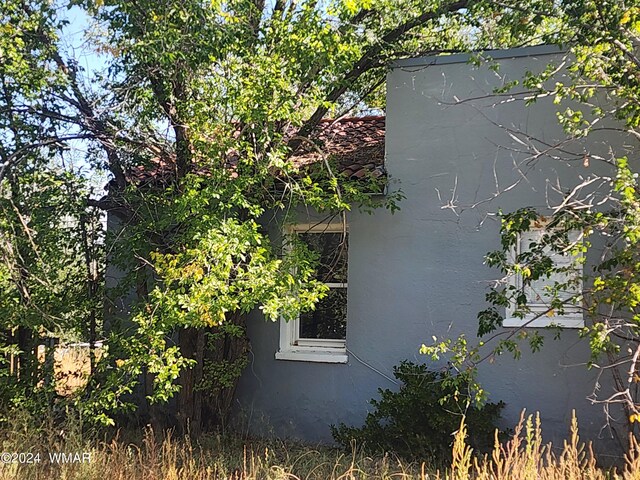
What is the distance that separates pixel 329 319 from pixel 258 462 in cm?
276

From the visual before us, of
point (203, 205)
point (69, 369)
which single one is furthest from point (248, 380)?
point (203, 205)

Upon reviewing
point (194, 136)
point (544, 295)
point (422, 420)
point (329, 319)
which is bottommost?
point (422, 420)

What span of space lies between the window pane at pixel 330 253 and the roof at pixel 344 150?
107 cm

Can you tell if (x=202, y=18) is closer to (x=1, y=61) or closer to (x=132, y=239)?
(x=1, y=61)

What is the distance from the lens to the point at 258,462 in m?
6.83

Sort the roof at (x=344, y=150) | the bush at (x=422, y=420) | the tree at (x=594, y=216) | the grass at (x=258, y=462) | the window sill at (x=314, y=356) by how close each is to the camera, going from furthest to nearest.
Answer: the window sill at (x=314, y=356)
the roof at (x=344, y=150)
the bush at (x=422, y=420)
the tree at (x=594, y=216)
the grass at (x=258, y=462)

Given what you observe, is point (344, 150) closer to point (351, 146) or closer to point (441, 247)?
point (351, 146)

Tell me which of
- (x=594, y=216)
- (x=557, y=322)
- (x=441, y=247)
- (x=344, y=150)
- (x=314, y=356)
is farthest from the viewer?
(x=344, y=150)

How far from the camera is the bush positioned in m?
7.25

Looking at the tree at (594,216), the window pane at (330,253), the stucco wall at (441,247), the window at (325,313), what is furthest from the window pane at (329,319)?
the tree at (594,216)

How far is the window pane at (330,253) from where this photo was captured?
8984 millimetres

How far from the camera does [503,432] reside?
734 centimetres

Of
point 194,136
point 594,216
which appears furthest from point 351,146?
point 594,216

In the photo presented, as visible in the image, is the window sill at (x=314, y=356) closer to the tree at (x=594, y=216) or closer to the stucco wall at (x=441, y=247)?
the stucco wall at (x=441, y=247)
